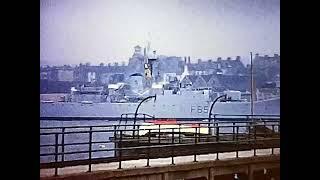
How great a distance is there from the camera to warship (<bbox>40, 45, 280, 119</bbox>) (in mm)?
2955

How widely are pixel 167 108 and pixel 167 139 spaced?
0.61m

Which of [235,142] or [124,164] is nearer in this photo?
[124,164]

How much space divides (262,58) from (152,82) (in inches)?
29.7

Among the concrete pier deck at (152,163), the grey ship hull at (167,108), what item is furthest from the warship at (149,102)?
the concrete pier deck at (152,163)

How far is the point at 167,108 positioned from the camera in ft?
10.5

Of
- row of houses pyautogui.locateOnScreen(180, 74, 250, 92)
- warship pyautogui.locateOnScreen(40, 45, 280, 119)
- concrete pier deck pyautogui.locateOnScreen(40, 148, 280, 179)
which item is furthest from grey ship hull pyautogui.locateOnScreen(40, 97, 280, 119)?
concrete pier deck pyautogui.locateOnScreen(40, 148, 280, 179)

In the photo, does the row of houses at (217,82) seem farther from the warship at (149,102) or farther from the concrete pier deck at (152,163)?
the concrete pier deck at (152,163)

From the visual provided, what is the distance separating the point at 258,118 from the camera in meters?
3.46

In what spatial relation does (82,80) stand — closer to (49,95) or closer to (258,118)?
(49,95)

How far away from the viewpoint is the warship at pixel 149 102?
2955 millimetres

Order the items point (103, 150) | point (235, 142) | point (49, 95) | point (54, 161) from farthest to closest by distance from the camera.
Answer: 1. point (235, 142)
2. point (103, 150)
3. point (54, 161)
4. point (49, 95)

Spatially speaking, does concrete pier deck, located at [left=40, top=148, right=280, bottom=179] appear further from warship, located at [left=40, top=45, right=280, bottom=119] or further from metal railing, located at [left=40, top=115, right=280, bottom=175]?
warship, located at [left=40, top=45, right=280, bottom=119]

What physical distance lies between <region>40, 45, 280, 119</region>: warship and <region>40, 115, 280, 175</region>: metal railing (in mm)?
105
